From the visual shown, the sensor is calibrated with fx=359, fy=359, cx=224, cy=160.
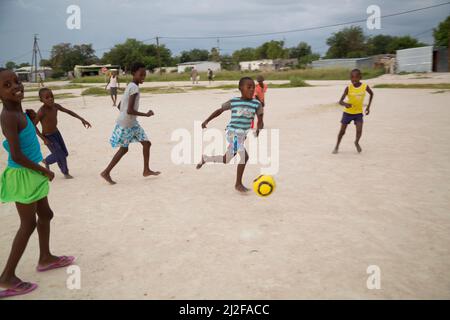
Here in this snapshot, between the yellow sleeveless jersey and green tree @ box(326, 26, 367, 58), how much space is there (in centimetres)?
7651

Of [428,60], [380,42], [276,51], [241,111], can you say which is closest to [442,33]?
[428,60]

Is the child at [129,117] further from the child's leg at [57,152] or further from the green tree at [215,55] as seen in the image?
the green tree at [215,55]

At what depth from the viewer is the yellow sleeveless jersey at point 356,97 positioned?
7.00 meters

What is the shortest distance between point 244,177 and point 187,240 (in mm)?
2478

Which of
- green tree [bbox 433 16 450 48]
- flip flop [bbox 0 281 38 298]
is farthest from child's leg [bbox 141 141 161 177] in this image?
green tree [bbox 433 16 450 48]

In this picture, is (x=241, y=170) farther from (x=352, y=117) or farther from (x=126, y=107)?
(x=352, y=117)

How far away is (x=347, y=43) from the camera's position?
79812 mm

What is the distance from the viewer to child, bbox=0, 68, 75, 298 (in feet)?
9.19

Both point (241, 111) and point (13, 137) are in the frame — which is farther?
point (241, 111)

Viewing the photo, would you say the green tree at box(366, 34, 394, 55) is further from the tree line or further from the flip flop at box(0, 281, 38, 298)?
the flip flop at box(0, 281, 38, 298)

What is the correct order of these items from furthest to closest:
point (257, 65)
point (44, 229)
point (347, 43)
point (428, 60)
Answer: point (257, 65) → point (347, 43) → point (428, 60) → point (44, 229)

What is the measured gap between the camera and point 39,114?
580cm

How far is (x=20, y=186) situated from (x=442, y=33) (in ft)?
235
